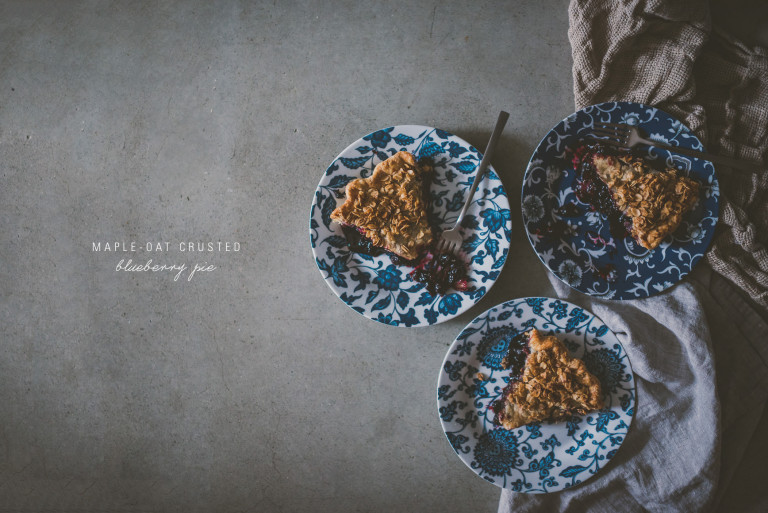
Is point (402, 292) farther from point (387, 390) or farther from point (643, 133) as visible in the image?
point (643, 133)

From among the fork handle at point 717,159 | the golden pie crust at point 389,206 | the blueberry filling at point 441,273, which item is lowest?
the blueberry filling at point 441,273

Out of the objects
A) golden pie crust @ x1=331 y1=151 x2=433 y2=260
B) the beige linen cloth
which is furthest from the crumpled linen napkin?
golden pie crust @ x1=331 y1=151 x2=433 y2=260

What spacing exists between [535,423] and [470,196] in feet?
4.36

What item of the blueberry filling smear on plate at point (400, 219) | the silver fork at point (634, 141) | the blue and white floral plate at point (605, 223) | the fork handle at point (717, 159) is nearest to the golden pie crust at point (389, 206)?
the blueberry filling smear on plate at point (400, 219)

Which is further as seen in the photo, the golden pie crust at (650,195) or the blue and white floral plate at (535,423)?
the blue and white floral plate at (535,423)

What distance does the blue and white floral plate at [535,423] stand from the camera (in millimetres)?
2484

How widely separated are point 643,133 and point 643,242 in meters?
0.60

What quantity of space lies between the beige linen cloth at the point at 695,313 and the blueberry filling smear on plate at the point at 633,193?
286mm

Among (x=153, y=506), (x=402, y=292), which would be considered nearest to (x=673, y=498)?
(x=402, y=292)

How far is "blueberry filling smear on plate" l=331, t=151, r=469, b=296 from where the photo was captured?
2.40 m

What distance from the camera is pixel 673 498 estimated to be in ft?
8.05

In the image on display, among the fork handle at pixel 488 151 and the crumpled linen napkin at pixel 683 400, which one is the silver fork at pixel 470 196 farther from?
the crumpled linen napkin at pixel 683 400

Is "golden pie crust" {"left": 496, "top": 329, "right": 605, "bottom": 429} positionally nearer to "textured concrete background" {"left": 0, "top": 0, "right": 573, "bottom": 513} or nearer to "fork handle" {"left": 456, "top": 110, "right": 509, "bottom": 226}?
"textured concrete background" {"left": 0, "top": 0, "right": 573, "bottom": 513}

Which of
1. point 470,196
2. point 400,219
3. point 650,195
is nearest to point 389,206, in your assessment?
point 400,219
